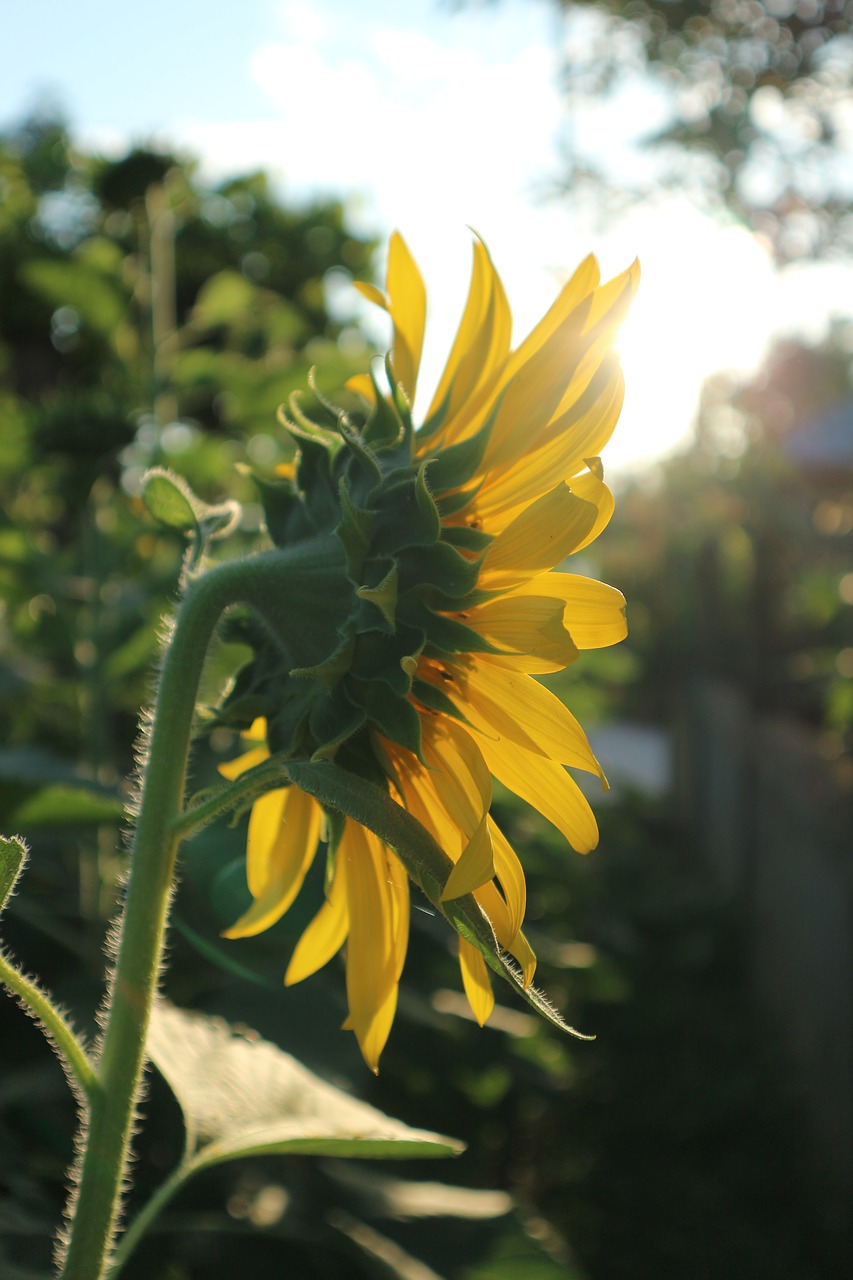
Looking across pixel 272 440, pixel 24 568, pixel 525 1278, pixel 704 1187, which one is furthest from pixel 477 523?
pixel 704 1187

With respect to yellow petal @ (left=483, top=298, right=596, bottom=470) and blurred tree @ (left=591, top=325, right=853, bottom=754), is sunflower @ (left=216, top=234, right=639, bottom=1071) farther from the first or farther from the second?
blurred tree @ (left=591, top=325, right=853, bottom=754)

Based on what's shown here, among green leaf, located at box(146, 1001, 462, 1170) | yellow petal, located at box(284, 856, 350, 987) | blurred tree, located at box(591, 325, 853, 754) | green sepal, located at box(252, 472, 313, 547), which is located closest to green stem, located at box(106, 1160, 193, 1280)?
green leaf, located at box(146, 1001, 462, 1170)

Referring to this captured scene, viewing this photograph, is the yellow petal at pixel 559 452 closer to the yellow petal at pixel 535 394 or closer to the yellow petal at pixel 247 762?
the yellow petal at pixel 535 394

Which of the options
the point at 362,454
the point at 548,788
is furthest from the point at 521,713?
the point at 362,454

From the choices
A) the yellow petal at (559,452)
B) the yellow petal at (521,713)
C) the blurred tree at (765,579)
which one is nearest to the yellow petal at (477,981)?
the yellow petal at (521,713)

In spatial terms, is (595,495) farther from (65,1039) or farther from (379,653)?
(65,1039)

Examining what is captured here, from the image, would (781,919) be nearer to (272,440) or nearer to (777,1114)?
(777,1114)

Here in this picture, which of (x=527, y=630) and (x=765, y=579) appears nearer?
(x=527, y=630)
